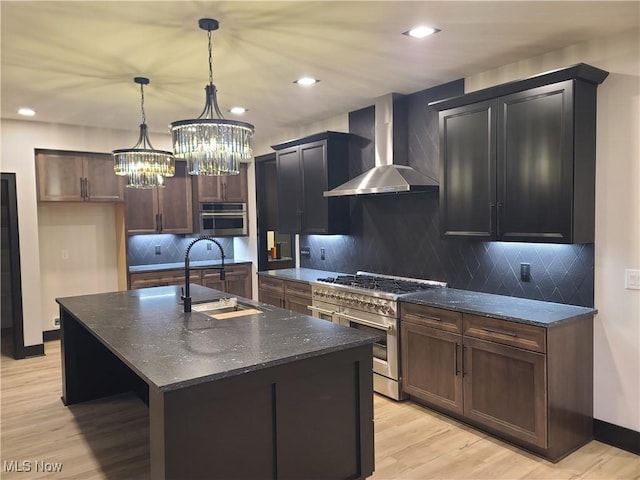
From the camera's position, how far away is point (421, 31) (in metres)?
2.79

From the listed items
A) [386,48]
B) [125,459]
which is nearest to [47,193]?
[125,459]

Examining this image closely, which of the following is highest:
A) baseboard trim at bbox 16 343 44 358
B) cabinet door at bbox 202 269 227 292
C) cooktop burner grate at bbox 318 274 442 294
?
cooktop burner grate at bbox 318 274 442 294

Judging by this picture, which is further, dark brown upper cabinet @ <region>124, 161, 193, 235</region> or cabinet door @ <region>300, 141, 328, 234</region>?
dark brown upper cabinet @ <region>124, 161, 193, 235</region>

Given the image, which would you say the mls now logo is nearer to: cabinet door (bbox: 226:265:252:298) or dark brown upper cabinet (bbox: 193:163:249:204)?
cabinet door (bbox: 226:265:252:298)

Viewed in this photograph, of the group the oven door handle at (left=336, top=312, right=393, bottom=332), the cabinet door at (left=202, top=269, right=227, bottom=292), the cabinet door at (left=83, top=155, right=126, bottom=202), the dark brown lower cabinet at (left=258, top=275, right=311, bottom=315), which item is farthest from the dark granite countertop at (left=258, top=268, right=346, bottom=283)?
the cabinet door at (left=83, top=155, right=126, bottom=202)

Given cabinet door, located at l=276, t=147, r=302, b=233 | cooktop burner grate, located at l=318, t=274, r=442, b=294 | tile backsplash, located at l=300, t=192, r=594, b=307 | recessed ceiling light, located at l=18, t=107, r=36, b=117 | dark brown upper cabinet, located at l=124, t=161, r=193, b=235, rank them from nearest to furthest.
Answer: tile backsplash, located at l=300, t=192, r=594, b=307 < cooktop burner grate, located at l=318, t=274, r=442, b=294 < recessed ceiling light, located at l=18, t=107, r=36, b=117 < cabinet door, located at l=276, t=147, r=302, b=233 < dark brown upper cabinet, located at l=124, t=161, r=193, b=235

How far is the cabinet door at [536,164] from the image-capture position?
2.84m

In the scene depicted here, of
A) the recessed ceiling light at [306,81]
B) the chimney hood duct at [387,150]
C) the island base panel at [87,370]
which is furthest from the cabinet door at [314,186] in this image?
the island base panel at [87,370]

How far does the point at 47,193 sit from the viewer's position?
17.5ft

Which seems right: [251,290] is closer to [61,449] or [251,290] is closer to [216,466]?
[61,449]

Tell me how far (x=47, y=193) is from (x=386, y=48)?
14.2 feet

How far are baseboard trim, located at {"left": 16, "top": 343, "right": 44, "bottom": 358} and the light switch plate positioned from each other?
574 cm

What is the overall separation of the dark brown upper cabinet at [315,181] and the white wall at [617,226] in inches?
94.7

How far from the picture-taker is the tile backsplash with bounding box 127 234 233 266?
6.29m
